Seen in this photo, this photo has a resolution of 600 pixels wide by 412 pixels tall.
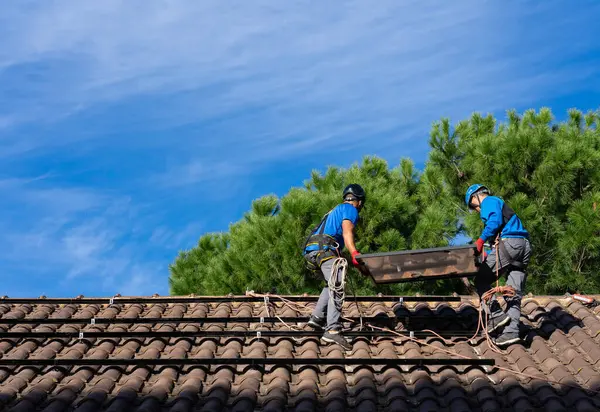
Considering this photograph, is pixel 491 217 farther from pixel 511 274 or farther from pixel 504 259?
pixel 511 274

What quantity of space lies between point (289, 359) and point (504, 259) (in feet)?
9.46

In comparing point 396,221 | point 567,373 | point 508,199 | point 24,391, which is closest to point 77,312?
point 24,391

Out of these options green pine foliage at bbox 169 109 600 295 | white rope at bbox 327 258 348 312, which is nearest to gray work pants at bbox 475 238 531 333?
white rope at bbox 327 258 348 312

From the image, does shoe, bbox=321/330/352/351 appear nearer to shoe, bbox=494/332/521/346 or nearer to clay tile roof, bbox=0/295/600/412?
clay tile roof, bbox=0/295/600/412

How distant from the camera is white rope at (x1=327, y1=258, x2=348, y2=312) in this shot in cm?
988

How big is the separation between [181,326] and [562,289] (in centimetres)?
1140

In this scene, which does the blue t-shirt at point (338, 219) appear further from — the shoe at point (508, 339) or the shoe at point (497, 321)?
the shoe at point (508, 339)

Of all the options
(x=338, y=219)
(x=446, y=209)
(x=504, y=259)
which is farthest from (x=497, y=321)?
(x=446, y=209)

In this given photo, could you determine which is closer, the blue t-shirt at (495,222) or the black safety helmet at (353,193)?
the blue t-shirt at (495,222)

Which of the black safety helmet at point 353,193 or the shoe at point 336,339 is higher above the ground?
the black safety helmet at point 353,193

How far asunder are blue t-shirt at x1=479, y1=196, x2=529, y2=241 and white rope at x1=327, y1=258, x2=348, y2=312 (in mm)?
1686

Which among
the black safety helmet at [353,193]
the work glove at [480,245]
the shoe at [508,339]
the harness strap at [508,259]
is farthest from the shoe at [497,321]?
the black safety helmet at [353,193]

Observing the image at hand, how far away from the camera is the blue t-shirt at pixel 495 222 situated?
385 inches

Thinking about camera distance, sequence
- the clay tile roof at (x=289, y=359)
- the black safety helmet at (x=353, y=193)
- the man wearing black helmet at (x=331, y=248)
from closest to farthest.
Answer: the clay tile roof at (x=289, y=359)
the man wearing black helmet at (x=331, y=248)
the black safety helmet at (x=353, y=193)
